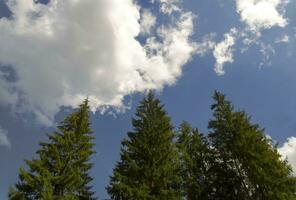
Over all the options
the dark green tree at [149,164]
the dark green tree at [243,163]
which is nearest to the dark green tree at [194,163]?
the dark green tree at [243,163]

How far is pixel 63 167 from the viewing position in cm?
2652

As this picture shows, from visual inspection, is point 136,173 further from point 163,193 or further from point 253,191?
point 253,191

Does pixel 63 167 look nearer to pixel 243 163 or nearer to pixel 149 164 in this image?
pixel 149 164

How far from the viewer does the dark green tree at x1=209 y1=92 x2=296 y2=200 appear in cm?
2728

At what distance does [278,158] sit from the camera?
29578mm

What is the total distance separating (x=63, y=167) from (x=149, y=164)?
6381mm

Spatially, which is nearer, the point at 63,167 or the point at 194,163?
the point at 63,167

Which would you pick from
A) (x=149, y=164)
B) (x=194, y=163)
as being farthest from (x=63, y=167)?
(x=194, y=163)

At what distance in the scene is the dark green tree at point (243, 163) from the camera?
89.5 feet

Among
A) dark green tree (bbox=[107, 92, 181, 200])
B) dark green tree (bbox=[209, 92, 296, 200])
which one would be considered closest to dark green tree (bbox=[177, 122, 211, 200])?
dark green tree (bbox=[209, 92, 296, 200])

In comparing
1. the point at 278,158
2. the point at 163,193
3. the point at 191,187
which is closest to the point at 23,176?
the point at 163,193

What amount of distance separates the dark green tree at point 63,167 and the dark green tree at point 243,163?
1147 centimetres

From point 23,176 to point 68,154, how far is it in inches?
150

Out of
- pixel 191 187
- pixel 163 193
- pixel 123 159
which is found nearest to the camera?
pixel 163 193
